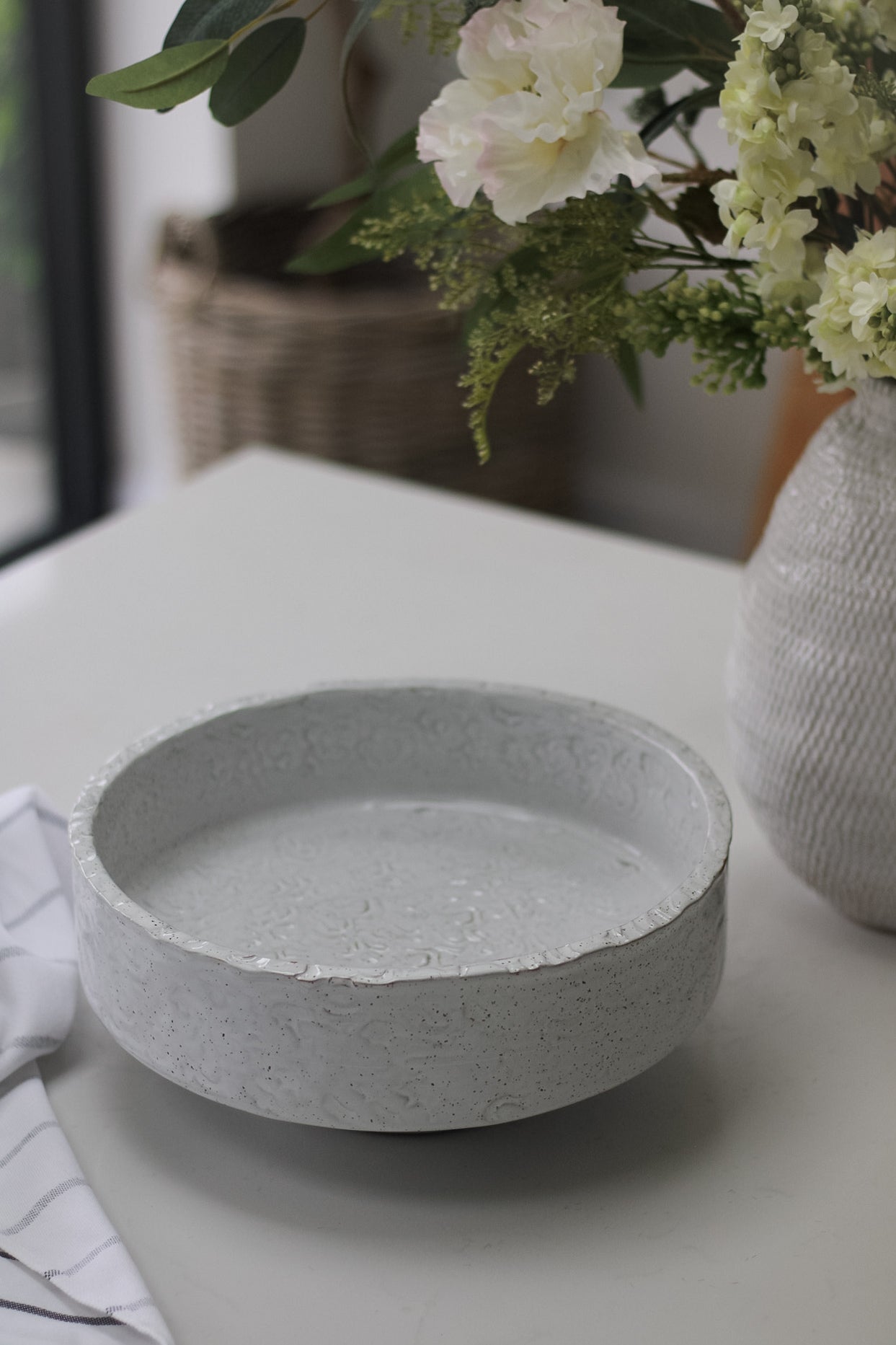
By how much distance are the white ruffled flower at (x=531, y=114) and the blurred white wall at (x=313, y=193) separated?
6.26 ft

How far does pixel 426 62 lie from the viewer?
8.57ft

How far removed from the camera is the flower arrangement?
489 mm

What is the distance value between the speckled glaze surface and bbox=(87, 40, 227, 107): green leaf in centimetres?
26

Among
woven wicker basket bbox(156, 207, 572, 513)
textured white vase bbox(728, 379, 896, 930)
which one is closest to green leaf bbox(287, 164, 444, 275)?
textured white vase bbox(728, 379, 896, 930)

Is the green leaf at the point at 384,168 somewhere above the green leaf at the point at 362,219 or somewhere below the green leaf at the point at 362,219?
above

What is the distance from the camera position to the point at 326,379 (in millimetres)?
2135

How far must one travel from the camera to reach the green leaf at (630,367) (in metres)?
0.63

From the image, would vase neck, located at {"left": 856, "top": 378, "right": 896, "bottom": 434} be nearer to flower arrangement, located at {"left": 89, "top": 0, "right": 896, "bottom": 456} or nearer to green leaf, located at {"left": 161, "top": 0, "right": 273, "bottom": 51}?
flower arrangement, located at {"left": 89, "top": 0, "right": 896, "bottom": 456}

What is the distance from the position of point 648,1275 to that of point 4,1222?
221 mm

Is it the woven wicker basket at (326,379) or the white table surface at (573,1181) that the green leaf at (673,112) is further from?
the woven wicker basket at (326,379)

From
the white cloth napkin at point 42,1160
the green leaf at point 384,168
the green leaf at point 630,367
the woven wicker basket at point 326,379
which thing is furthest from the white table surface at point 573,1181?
the woven wicker basket at point 326,379

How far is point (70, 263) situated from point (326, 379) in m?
0.74

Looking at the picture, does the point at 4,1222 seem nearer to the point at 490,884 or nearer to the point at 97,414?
the point at 490,884

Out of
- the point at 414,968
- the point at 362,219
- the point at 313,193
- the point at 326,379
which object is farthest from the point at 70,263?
the point at 414,968
